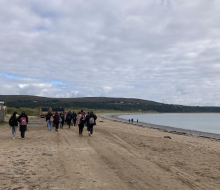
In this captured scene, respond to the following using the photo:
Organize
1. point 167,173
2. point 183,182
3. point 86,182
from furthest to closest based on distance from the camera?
1. point 167,173
2. point 183,182
3. point 86,182

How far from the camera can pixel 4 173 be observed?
5859mm

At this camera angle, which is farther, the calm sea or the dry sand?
the calm sea

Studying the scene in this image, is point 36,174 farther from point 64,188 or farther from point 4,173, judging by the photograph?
point 64,188

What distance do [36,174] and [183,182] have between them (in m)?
3.75

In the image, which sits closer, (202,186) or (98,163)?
(202,186)

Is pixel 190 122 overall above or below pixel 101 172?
below

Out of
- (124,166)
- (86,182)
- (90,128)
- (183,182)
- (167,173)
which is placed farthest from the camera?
(90,128)

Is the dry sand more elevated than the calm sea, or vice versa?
the dry sand

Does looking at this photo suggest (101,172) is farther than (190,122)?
No

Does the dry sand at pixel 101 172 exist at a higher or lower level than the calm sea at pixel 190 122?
higher

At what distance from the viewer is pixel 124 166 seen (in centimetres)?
707

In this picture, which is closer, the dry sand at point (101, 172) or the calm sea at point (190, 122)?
the dry sand at point (101, 172)

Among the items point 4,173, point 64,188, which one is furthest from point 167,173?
point 4,173

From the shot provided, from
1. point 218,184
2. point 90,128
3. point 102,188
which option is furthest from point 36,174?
point 90,128
